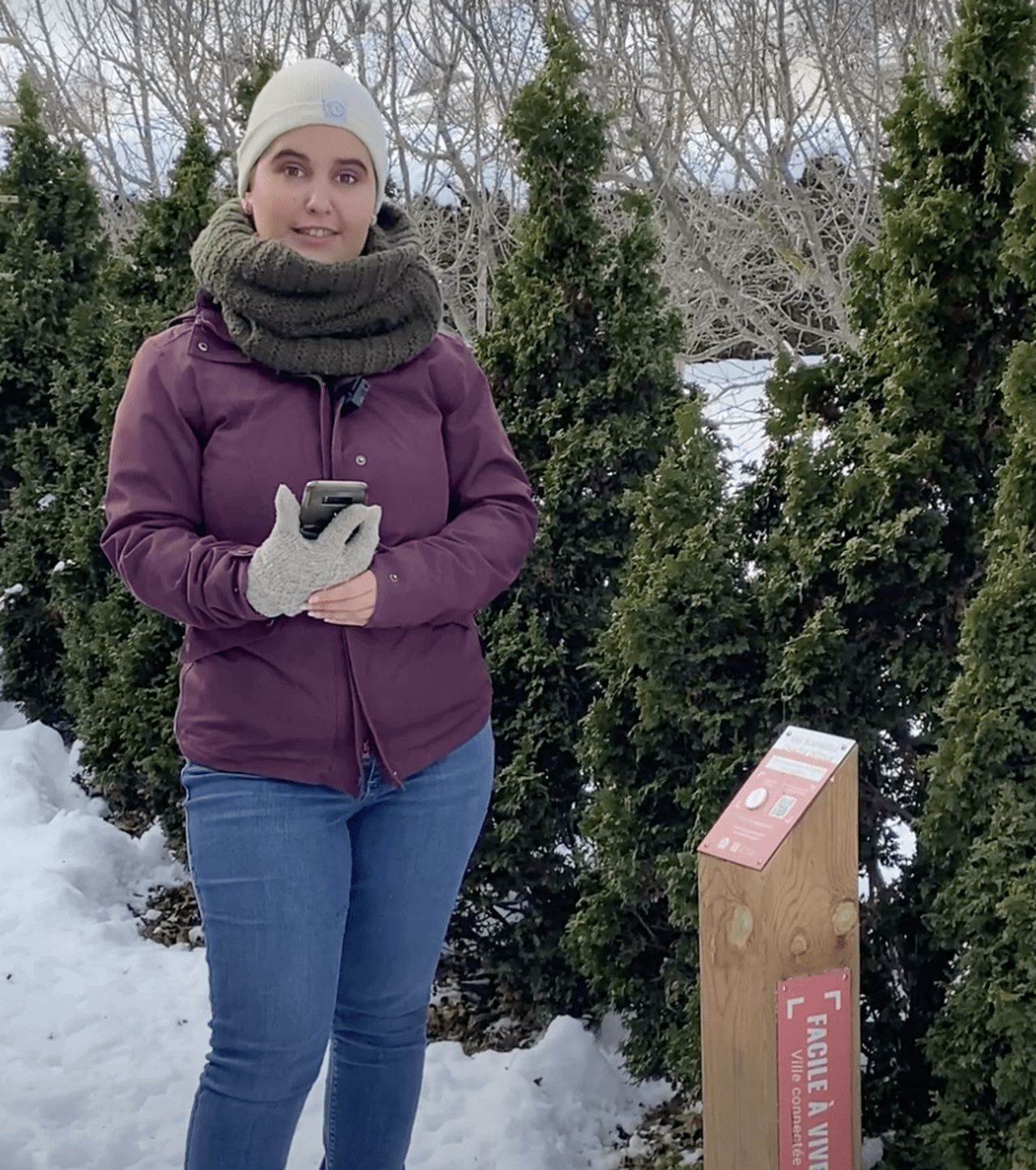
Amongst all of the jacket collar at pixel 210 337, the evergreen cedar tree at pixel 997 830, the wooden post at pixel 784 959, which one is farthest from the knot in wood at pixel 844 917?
the jacket collar at pixel 210 337

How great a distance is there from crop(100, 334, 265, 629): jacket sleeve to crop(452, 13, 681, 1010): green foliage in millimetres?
1369

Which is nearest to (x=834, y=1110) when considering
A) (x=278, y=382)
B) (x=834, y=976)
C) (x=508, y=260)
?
(x=834, y=976)

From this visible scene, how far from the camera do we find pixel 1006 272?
7.57 feet

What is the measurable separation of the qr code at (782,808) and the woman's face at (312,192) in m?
1.10

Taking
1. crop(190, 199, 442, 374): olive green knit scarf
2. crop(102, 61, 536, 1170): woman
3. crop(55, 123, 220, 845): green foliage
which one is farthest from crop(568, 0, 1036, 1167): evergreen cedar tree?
crop(55, 123, 220, 845): green foliage

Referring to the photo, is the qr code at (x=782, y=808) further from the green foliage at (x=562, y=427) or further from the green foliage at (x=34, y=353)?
the green foliage at (x=34, y=353)

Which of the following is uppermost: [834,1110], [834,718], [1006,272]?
[1006,272]

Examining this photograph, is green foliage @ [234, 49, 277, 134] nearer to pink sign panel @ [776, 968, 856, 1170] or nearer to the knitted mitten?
the knitted mitten

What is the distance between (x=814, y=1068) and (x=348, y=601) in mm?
1094

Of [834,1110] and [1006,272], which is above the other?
[1006,272]

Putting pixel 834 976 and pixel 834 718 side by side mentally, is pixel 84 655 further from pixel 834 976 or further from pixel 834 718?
pixel 834 976

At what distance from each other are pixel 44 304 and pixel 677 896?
435 cm

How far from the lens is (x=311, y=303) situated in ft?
6.15

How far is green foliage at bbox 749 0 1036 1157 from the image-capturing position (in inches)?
92.8
